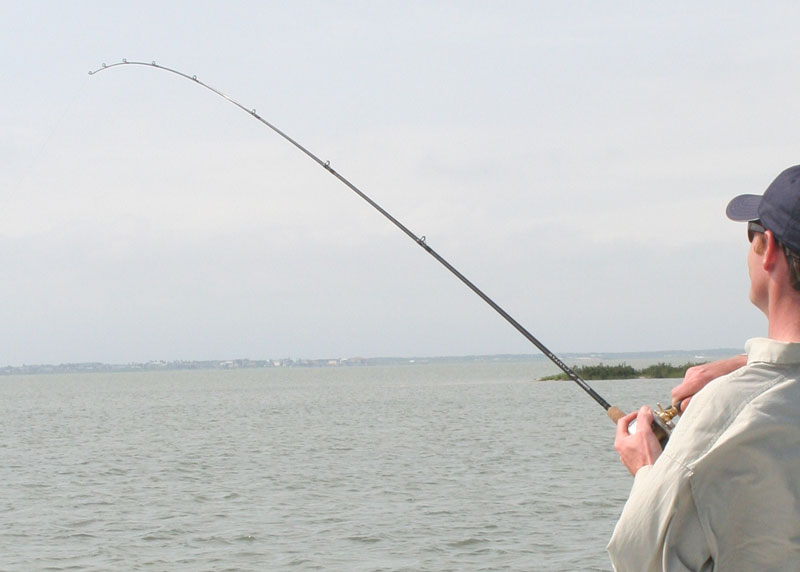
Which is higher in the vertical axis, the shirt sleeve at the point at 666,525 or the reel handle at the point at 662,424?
the reel handle at the point at 662,424

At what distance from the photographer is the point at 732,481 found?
183 centimetres

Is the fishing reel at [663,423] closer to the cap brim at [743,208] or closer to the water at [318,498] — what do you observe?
the cap brim at [743,208]

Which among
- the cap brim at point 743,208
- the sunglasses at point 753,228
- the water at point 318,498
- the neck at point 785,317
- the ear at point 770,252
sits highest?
the cap brim at point 743,208

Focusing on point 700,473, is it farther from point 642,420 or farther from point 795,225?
point 795,225

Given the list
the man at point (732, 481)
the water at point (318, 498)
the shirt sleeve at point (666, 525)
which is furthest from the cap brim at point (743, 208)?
the water at point (318, 498)

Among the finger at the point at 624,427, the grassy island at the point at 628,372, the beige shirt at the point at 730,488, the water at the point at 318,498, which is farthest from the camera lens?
the grassy island at the point at 628,372

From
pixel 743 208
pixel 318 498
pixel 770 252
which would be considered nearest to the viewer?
pixel 770 252

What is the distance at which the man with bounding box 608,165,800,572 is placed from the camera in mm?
1826

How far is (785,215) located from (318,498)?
48.4 ft

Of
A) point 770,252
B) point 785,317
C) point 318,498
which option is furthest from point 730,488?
point 318,498

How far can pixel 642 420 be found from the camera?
2.04 m

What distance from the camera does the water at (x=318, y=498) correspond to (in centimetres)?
1174

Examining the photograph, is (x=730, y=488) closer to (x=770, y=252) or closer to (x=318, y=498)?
(x=770, y=252)

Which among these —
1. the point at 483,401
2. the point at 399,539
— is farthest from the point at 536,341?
the point at 483,401
